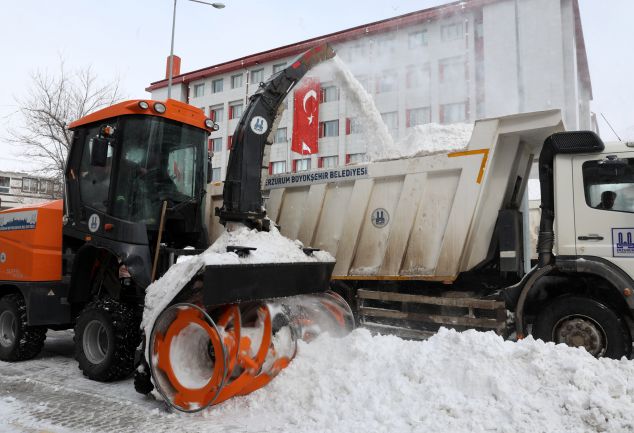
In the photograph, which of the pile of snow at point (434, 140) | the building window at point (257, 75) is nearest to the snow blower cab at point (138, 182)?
the pile of snow at point (434, 140)

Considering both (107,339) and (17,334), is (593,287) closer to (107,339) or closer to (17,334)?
(107,339)

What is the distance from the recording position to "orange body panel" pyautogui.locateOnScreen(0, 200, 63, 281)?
5441 mm

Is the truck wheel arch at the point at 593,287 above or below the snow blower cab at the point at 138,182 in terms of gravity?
below

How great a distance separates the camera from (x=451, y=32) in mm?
14445

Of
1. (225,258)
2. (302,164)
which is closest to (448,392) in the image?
(225,258)

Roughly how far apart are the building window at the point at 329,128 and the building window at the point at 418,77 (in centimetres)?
849

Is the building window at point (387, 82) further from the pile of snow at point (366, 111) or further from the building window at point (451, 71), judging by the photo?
the pile of snow at point (366, 111)

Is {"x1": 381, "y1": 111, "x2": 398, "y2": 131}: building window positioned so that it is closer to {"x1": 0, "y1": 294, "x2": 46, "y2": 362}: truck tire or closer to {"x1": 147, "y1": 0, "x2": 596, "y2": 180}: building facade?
{"x1": 147, "y1": 0, "x2": 596, "y2": 180}: building facade

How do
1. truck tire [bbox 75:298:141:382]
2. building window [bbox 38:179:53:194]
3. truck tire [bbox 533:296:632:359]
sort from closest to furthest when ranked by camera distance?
1. truck tire [bbox 533:296:632:359]
2. truck tire [bbox 75:298:141:382]
3. building window [bbox 38:179:53:194]

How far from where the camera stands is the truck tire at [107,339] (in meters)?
4.47

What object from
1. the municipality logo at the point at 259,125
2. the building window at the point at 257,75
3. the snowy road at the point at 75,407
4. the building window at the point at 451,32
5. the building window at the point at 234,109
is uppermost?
the building window at the point at 257,75

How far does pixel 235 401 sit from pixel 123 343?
4.69 ft

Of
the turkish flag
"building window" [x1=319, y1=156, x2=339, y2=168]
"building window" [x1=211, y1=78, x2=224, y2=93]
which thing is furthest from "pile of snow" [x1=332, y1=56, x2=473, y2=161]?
"building window" [x1=211, y1=78, x2=224, y2=93]

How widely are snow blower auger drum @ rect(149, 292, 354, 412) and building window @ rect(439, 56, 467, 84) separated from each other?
43.4 feet
